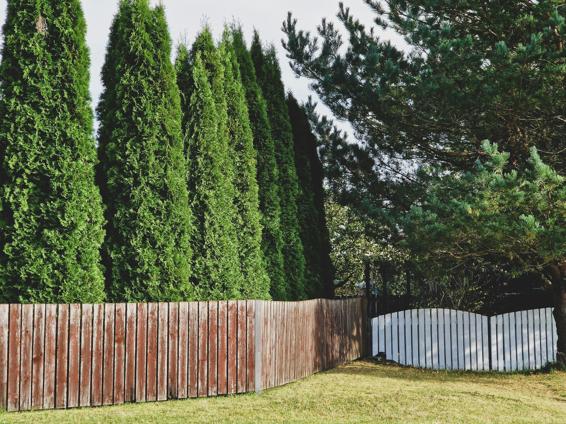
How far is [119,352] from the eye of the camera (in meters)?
8.79

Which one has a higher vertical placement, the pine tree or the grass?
the pine tree

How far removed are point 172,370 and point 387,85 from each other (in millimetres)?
7257

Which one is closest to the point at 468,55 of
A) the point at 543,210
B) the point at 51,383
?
the point at 543,210

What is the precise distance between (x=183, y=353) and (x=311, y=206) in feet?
25.5

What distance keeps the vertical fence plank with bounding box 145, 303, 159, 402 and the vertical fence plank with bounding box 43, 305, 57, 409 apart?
Result: 1236 mm

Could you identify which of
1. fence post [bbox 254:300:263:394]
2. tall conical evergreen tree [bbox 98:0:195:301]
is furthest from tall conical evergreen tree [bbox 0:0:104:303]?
fence post [bbox 254:300:263:394]

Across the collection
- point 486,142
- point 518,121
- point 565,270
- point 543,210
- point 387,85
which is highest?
point 387,85

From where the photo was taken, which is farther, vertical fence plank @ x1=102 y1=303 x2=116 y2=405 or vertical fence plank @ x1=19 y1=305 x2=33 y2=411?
vertical fence plank @ x1=102 y1=303 x2=116 y2=405

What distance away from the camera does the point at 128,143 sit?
398 inches

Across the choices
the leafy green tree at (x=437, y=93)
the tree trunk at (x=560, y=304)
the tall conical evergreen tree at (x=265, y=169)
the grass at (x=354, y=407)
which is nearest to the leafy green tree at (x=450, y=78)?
the leafy green tree at (x=437, y=93)

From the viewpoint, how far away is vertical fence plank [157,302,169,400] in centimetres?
896

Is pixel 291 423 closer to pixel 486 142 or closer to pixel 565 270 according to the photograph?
pixel 486 142

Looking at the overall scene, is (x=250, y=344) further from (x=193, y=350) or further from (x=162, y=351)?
(x=162, y=351)

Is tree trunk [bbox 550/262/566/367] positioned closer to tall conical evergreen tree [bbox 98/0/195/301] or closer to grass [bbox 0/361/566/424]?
grass [bbox 0/361/566/424]
